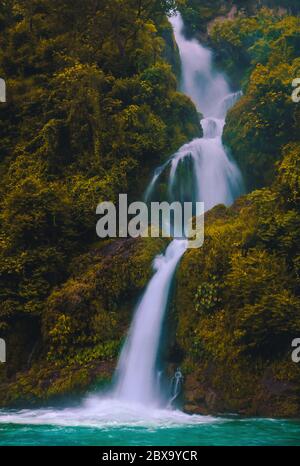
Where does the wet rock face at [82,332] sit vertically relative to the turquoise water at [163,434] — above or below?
above

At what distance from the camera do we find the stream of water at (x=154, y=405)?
9.33 metres

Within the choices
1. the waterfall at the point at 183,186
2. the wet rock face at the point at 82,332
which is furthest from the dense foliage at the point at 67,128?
the waterfall at the point at 183,186

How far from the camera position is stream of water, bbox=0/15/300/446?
367 inches

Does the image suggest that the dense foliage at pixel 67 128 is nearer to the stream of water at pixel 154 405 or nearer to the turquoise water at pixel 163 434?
the stream of water at pixel 154 405

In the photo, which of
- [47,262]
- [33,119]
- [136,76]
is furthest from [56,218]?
[136,76]

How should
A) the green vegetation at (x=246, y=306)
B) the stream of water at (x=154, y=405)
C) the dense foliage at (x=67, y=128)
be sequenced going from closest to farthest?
the stream of water at (x=154, y=405), the green vegetation at (x=246, y=306), the dense foliage at (x=67, y=128)

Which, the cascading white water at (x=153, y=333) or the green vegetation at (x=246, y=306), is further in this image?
the green vegetation at (x=246, y=306)

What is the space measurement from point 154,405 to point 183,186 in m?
7.51

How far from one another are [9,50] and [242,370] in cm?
1442

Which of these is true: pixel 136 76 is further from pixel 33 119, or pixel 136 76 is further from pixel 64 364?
pixel 64 364

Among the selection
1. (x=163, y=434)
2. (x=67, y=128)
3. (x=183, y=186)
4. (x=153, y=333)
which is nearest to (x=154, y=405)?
(x=153, y=333)

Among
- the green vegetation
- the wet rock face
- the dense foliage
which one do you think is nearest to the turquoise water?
the green vegetation

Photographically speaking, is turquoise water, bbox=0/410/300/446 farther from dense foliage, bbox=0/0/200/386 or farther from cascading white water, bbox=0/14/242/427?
dense foliage, bbox=0/0/200/386

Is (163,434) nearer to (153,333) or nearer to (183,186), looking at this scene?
(153,333)
